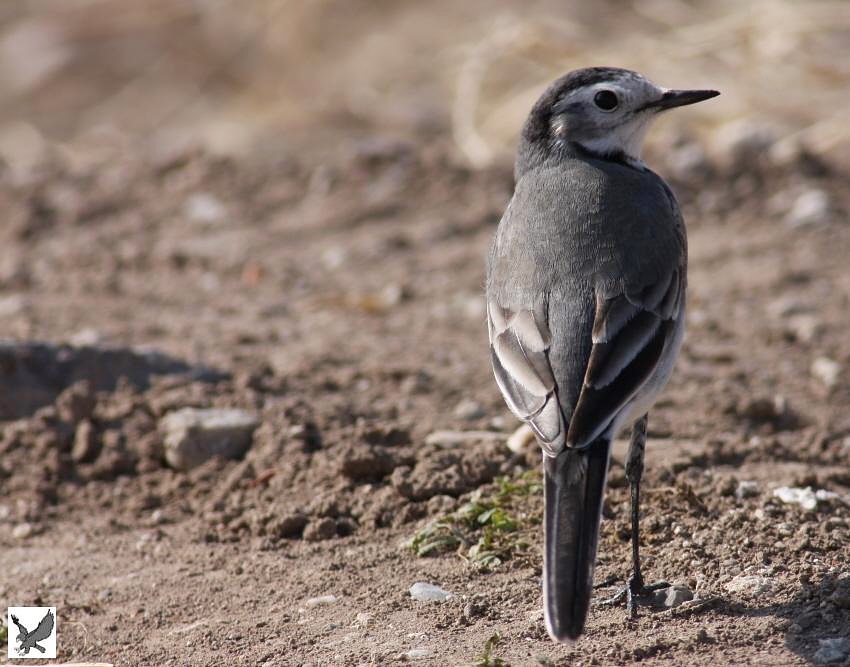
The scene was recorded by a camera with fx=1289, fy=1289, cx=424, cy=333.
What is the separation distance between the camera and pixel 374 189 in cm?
946

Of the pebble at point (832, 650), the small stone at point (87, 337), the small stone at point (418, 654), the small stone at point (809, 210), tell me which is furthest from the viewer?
the small stone at point (809, 210)

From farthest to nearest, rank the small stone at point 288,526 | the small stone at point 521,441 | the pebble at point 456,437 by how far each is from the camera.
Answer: the pebble at point 456,437 < the small stone at point 521,441 < the small stone at point 288,526

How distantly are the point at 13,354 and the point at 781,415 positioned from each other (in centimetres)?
381

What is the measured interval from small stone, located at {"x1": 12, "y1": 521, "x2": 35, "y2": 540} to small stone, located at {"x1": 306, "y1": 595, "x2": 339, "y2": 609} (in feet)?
5.09

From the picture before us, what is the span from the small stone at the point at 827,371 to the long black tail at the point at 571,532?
3.05 m

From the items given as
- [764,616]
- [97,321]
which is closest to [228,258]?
[97,321]

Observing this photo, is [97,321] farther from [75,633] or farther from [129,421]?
[75,633]

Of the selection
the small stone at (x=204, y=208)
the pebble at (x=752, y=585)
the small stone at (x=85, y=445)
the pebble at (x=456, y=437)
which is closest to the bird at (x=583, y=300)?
the pebble at (x=752, y=585)

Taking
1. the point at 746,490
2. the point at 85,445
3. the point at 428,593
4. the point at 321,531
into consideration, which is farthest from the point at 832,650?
the point at 85,445

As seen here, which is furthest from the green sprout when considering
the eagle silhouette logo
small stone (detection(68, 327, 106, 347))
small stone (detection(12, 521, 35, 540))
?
small stone (detection(68, 327, 106, 347))

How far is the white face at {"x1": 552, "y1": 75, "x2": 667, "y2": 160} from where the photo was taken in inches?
216

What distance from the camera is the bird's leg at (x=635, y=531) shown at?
4543 millimetres

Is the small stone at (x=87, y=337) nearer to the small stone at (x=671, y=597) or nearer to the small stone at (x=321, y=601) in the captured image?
the small stone at (x=321, y=601)

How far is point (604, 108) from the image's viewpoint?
5523mm
